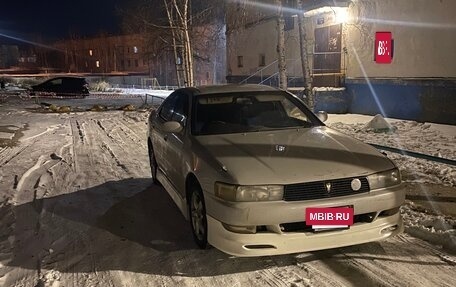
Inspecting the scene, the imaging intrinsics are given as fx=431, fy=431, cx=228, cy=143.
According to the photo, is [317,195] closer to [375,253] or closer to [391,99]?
[375,253]

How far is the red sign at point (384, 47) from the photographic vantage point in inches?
543

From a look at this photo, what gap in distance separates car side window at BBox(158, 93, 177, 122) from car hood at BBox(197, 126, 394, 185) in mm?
1457

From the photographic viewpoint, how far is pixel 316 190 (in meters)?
3.56

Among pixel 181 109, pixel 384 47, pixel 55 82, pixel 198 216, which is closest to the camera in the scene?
pixel 198 216

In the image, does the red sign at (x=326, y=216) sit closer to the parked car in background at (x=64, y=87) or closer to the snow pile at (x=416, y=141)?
the snow pile at (x=416, y=141)

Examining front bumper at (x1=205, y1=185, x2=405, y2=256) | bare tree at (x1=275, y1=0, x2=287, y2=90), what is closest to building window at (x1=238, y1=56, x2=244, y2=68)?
bare tree at (x1=275, y1=0, x2=287, y2=90)

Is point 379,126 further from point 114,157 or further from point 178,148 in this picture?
point 178,148

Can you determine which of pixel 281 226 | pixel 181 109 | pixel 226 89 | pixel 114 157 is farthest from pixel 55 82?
pixel 281 226

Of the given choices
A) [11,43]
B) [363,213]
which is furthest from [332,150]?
[11,43]

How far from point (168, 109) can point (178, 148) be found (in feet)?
4.78

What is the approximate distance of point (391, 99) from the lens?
1384cm

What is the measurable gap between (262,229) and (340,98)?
1295 centimetres

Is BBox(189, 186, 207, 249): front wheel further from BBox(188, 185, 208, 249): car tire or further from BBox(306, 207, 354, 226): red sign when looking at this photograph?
BBox(306, 207, 354, 226): red sign

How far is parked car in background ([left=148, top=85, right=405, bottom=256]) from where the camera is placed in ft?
11.5
